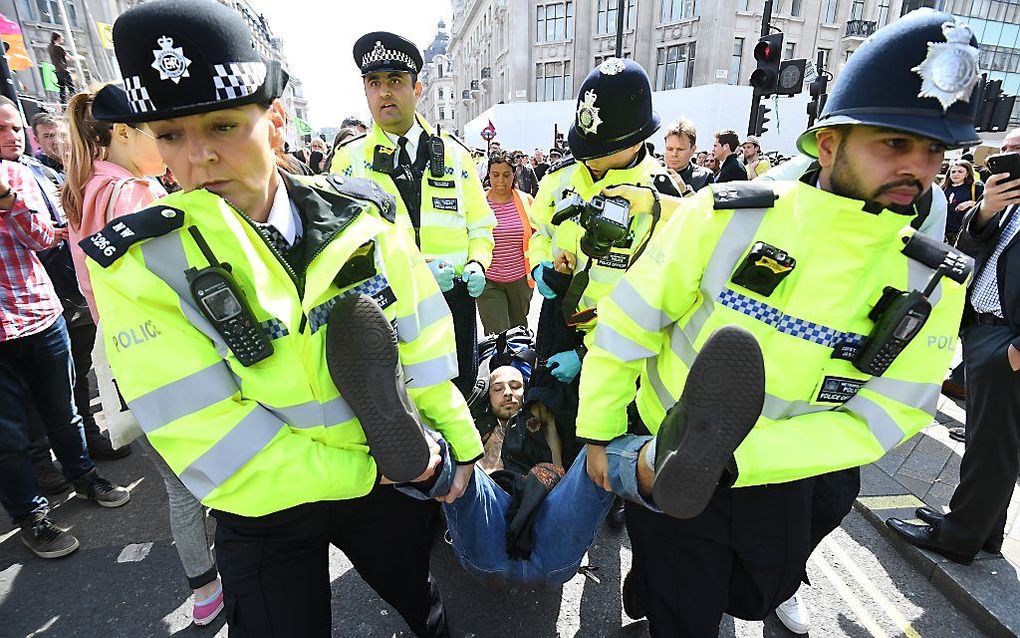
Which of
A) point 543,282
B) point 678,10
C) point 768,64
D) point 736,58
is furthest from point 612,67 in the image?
point 678,10

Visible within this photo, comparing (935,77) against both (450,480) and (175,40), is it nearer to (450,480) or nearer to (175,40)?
(450,480)

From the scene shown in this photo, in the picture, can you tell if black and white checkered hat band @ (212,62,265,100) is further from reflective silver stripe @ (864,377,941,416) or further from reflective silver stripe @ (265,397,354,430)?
reflective silver stripe @ (864,377,941,416)

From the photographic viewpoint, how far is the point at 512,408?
10.3 feet

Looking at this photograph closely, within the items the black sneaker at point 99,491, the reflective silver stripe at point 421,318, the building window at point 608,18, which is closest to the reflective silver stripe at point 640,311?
the reflective silver stripe at point 421,318

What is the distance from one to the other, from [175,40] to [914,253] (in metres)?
1.89

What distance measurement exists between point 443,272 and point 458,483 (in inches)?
63.1

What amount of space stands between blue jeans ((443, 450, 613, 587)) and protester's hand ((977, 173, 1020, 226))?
220cm

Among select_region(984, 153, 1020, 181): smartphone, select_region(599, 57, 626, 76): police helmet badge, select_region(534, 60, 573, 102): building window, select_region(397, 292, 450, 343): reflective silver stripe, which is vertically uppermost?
select_region(534, 60, 573, 102): building window

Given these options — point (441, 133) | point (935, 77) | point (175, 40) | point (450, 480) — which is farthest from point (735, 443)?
point (441, 133)

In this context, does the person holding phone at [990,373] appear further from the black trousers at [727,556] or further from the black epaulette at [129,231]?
the black epaulette at [129,231]

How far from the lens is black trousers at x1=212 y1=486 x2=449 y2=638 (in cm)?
140

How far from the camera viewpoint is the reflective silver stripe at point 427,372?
1.54m

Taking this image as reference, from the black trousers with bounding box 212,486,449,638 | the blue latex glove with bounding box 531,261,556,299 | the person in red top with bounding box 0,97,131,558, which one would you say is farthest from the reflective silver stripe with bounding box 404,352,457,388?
the person in red top with bounding box 0,97,131,558

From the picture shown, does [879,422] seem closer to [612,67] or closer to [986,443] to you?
[986,443]
